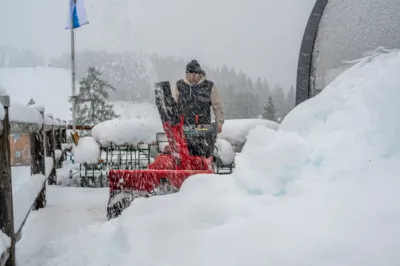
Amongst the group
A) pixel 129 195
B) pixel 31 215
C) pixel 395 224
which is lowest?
pixel 31 215

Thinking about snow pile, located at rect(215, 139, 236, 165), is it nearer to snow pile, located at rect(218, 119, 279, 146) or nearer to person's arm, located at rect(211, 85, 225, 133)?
snow pile, located at rect(218, 119, 279, 146)

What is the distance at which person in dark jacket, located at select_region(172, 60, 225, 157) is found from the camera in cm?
534

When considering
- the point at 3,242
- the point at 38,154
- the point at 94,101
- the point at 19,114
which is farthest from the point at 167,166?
the point at 94,101

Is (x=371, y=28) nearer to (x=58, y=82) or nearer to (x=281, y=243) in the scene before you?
(x=281, y=243)

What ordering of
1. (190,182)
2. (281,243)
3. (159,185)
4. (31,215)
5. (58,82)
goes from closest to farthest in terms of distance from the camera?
(281,243)
(190,182)
(159,185)
(31,215)
(58,82)

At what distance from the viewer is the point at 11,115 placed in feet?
9.91

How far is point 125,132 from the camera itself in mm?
9234

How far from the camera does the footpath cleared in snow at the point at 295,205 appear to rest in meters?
1.95

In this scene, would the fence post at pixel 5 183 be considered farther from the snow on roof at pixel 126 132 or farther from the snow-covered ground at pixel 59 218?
the snow on roof at pixel 126 132

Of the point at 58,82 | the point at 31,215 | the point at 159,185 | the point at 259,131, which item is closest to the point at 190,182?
the point at 259,131

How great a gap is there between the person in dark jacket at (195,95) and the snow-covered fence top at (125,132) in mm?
3818

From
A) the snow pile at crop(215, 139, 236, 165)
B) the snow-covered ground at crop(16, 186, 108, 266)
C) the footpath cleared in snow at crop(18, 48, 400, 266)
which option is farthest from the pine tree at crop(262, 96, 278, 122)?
the footpath cleared in snow at crop(18, 48, 400, 266)

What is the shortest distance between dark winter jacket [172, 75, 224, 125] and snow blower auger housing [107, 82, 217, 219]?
1.02ft

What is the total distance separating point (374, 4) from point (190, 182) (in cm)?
420
